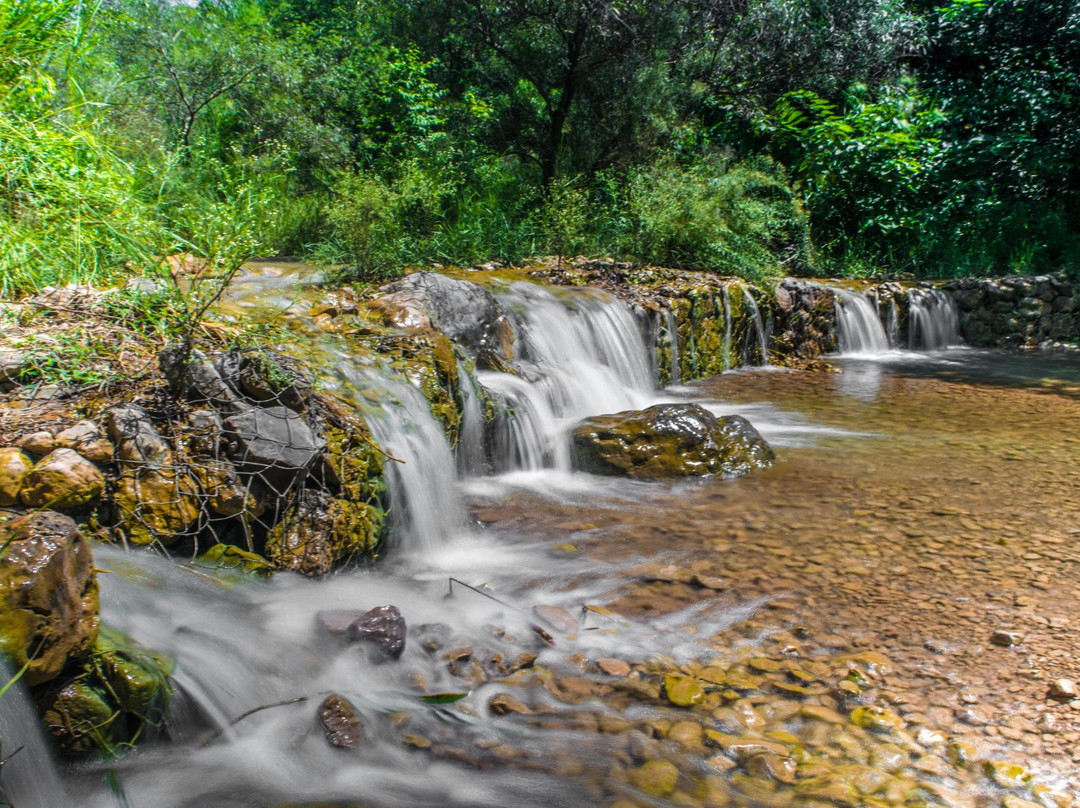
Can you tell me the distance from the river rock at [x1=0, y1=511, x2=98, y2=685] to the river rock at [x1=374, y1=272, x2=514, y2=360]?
3377mm

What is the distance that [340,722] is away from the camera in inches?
97.5

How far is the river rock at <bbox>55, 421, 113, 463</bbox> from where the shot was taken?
9.94 ft

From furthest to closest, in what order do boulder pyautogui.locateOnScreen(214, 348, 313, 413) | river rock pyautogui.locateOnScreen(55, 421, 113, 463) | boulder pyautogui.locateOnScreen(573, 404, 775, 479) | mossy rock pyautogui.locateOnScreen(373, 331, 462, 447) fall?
boulder pyautogui.locateOnScreen(573, 404, 775, 479) → mossy rock pyautogui.locateOnScreen(373, 331, 462, 447) → boulder pyautogui.locateOnScreen(214, 348, 313, 413) → river rock pyautogui.locateOnScreen(55, 421, 113, 463)

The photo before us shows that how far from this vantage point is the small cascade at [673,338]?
8.38 meters

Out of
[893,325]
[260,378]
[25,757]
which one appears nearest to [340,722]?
[25,757]

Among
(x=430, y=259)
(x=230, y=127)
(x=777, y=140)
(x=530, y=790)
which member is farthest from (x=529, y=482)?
(x=777, y=140)

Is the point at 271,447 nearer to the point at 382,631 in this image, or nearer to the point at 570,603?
the point at 382,631

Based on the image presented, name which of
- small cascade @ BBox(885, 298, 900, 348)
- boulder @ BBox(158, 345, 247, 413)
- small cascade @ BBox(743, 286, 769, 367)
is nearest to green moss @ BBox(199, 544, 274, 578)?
boulder @ BBox(158, 345, 247, 413)

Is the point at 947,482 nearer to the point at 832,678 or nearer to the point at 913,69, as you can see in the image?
the point at 832,678

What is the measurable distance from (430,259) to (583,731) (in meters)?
6.05

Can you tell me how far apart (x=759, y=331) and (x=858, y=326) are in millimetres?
1926

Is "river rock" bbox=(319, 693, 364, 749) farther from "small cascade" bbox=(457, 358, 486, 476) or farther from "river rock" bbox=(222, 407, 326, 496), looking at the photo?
"small cascade" bbox=(457, 358, 486, 476)

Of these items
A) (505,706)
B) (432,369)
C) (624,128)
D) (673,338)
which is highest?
(624,128)

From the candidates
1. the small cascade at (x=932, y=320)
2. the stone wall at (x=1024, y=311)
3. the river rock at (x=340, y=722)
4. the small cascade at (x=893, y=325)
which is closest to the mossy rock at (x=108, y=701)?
the river rock at (x=340, y=722)
